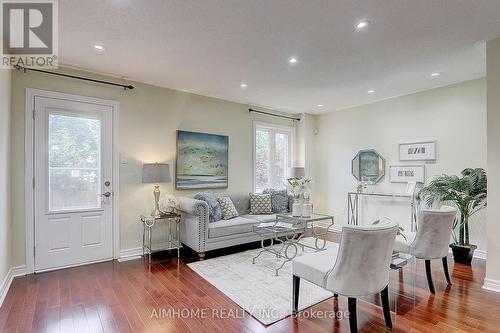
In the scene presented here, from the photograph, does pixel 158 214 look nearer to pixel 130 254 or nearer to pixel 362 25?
pixel 130 254

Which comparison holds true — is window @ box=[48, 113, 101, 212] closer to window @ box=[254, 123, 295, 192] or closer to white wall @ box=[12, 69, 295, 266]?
white wall @ box=[12, 69, 295, 266]

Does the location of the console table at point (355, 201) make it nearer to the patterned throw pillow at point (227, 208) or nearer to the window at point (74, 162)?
the patterned throw pillow at point (227, 208)

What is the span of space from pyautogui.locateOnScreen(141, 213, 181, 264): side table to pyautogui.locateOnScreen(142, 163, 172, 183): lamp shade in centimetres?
55

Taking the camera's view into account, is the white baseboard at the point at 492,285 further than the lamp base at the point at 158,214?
No

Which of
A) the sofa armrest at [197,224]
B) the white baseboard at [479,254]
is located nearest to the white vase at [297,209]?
the sofa armrest at [197,224]

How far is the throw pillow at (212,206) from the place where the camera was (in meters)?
4.20

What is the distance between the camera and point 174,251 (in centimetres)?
430

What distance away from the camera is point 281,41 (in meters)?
2.82

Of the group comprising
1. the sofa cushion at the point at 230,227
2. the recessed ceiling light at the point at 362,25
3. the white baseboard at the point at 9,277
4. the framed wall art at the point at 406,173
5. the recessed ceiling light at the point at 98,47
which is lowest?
the white baseboard at the point at 9,277

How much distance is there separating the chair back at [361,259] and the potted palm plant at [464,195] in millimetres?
2424

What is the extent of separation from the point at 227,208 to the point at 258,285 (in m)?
1.73

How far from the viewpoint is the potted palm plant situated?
353cm

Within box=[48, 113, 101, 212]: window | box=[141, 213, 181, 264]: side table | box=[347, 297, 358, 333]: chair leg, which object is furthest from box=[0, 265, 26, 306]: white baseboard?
A: box=[347, 297, 358, 333]: chair leg

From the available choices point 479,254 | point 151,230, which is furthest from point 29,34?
point 479,254
